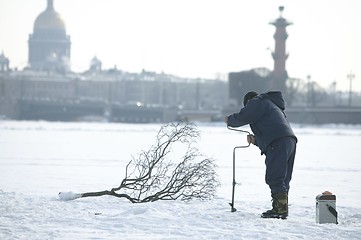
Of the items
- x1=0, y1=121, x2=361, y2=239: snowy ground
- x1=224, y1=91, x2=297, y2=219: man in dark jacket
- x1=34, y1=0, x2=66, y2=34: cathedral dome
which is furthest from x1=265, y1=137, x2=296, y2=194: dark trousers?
x1=34, y1=0, x2=66, y2=34: cathedral dome

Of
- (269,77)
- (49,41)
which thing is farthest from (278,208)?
(49,41)

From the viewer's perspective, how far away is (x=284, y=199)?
9172 mm

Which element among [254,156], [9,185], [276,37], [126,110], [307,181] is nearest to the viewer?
[9,185]

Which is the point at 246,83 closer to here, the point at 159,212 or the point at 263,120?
the point at 263,120

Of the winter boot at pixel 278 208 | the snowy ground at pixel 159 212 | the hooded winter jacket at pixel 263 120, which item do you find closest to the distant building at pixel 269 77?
the snowy ground at pixel 159 212

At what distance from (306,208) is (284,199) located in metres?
1.43

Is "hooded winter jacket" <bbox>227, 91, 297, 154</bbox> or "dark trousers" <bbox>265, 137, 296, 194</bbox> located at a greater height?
"hooded winter jacket" <bbox>227, 91, 297, 154</bbox>

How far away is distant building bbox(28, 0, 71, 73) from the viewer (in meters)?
154

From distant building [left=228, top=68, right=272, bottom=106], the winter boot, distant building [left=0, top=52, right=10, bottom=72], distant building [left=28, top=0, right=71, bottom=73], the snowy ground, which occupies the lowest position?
the snowy ground

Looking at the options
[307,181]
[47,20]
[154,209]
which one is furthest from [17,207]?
[47,20]

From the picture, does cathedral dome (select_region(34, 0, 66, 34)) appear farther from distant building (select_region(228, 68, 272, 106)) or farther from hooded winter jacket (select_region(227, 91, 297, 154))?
hooded winter jacket (select_region(227, 91, 297, 154))

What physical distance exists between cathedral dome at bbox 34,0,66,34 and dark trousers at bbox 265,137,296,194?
147 m

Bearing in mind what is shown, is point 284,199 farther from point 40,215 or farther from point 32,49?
point 32,49

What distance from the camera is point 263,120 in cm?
939
